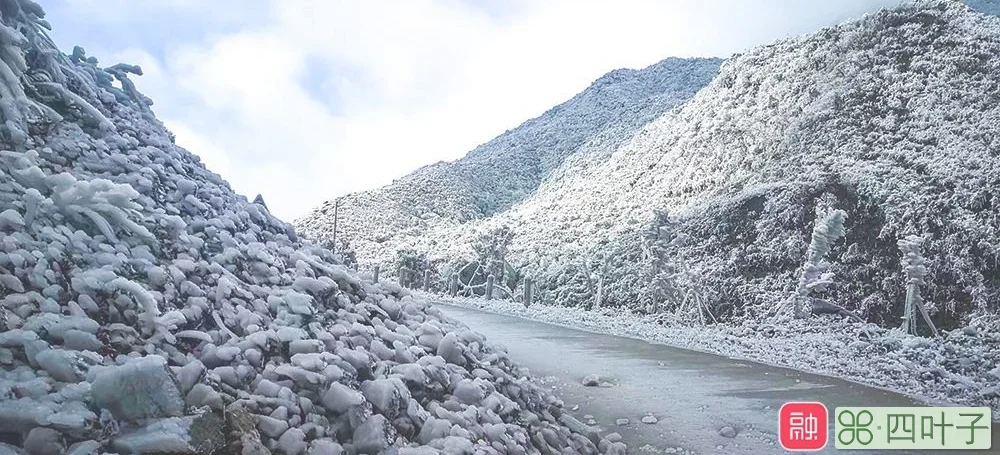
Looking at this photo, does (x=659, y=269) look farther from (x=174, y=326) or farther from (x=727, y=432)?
(x=174, y=326)

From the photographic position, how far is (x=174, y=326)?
211 centimetres

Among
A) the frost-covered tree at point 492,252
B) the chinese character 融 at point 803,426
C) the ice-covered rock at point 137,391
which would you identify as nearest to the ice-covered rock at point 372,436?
the ice-covered rock at point 137,391

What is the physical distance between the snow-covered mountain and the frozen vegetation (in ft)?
0.15

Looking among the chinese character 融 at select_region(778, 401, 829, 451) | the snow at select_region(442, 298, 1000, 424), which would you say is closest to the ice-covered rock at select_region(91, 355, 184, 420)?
the chinese character 融 at select_region(778, 401, 829, 451)

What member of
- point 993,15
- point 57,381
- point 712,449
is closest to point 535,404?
point 712,449

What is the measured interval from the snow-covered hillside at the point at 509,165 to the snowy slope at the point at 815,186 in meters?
2.85

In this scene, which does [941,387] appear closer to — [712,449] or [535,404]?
[712,449]

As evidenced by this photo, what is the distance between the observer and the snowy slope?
888cm

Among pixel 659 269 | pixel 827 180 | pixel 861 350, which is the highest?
pixel 827 180

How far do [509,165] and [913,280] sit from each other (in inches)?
1032

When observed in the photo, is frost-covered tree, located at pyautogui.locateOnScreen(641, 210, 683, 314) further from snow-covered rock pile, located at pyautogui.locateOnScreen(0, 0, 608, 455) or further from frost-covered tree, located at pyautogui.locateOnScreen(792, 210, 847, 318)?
snow-covered rock pile, located at pyautogui.locateOnScreen(0, 0, 608, 455)

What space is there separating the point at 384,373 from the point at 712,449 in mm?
1822

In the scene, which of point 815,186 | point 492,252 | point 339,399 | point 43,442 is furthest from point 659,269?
point 43,442

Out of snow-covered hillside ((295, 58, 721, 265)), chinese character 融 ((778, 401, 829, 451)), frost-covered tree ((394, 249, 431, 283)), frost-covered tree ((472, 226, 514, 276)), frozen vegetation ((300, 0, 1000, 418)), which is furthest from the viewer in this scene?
snow-covered hillside ((295, 58, 721, 265))
